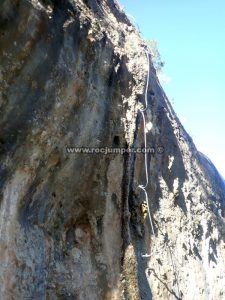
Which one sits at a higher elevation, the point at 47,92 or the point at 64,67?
the point at 64,67

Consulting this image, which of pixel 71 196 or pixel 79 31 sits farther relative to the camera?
pixel 71 196

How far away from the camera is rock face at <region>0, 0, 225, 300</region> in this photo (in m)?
3.47

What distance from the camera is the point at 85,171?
4.43 meters

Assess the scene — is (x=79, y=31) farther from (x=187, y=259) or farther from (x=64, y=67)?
(x=187, y=259)

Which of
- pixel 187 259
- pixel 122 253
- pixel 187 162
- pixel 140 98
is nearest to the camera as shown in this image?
pixel 122 253

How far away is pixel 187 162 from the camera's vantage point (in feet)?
22.5

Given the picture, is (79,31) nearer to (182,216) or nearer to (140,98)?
(140,98)

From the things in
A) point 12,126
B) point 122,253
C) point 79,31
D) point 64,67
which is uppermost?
point 79,31

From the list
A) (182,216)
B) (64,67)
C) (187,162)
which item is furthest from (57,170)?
(187,162)

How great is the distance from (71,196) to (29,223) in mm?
686

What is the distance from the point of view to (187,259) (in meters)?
5.98

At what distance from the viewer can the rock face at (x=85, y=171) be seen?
11.4 ft

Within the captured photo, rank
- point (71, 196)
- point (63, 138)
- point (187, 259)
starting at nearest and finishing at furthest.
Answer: point (63, 138) < point (71, 196) < point (187, 259)

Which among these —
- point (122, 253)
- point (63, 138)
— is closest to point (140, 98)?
point (63, 138)
